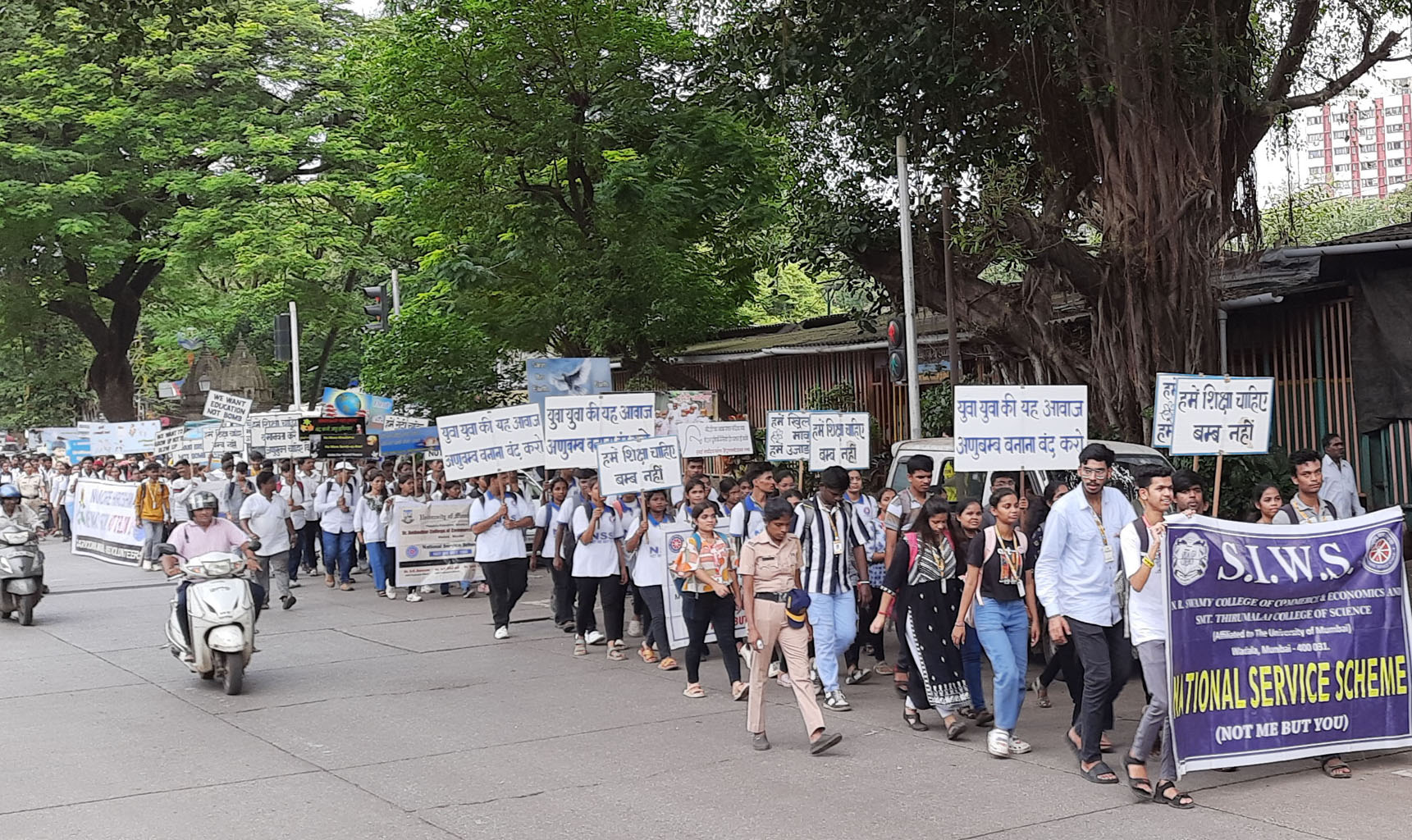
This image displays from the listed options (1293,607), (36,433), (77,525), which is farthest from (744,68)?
(36,433)

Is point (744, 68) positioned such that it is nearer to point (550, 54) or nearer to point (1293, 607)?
point (550, 54)

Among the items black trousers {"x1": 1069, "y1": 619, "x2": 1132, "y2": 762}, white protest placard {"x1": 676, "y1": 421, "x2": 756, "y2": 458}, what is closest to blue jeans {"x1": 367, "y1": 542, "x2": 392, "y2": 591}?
white protest placard {"x1": 676, "y1": 421, "x2": 756, "y2": 458}

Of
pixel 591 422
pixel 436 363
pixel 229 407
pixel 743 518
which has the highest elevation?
pixel 436 363

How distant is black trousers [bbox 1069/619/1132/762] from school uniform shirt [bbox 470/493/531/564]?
7.38 m

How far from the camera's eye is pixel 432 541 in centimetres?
1805

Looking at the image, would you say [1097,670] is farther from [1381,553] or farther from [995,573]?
[1381,553]

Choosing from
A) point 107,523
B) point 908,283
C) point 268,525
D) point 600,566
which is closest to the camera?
point 600,566

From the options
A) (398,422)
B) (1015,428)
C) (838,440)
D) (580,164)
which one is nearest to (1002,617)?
(1015,428)

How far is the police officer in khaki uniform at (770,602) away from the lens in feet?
29.1

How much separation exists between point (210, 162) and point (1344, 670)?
3179cm

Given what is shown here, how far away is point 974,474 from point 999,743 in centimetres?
383

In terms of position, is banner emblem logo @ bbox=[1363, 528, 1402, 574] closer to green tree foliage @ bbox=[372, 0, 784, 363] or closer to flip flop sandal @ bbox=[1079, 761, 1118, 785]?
flip flop sandal @ bbox=[1079, 761, 1118, 785]

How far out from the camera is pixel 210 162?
113ft

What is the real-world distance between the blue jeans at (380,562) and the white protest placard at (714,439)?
5.09 meters
